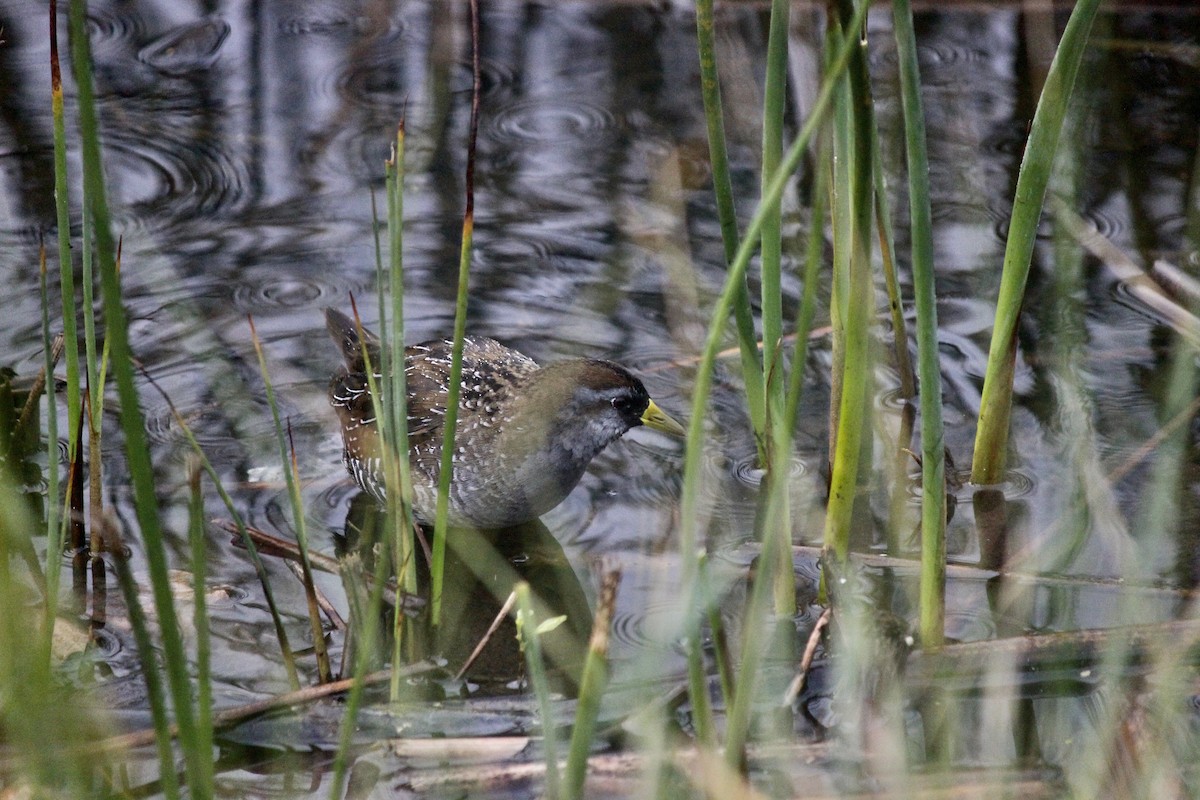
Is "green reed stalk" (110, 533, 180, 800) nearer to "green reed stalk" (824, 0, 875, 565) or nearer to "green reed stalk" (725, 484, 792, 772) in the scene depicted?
"green reed stalk" (725, 484, 792, 772)

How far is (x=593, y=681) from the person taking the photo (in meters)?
1.88

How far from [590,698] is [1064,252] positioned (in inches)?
58.9

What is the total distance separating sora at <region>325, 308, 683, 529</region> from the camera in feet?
12.7

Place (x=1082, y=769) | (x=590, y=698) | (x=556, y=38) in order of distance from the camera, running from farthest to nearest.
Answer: (x=556, y=38) → (x=1082, y=769) → (x=590, y=698)

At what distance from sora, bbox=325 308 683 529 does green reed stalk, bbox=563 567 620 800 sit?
1.84 meters

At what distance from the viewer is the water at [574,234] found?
149 inches

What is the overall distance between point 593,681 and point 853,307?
1155mm

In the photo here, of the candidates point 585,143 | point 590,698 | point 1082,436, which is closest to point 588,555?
point 1082,436

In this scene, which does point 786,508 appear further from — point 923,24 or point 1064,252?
point 923,24

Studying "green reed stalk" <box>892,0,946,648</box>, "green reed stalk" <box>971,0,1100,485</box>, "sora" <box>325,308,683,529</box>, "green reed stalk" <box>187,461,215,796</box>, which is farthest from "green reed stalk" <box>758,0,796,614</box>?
"green reed stalk" <box>187,461,215,796</box>

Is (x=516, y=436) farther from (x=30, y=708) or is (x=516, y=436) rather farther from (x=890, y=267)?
(x=30, y=708)

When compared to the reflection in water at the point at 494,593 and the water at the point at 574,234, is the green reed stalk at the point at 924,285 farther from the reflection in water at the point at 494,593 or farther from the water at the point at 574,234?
the reflection in water at the point at 494,593

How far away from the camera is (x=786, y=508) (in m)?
3.07

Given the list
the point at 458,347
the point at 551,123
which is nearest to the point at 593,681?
the point at 458,347
